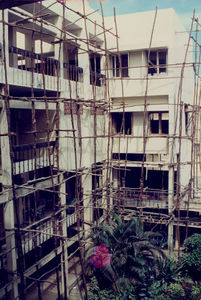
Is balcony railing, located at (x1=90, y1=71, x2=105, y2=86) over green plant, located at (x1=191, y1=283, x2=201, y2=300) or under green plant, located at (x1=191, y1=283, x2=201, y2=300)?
over

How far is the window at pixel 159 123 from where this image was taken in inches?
492

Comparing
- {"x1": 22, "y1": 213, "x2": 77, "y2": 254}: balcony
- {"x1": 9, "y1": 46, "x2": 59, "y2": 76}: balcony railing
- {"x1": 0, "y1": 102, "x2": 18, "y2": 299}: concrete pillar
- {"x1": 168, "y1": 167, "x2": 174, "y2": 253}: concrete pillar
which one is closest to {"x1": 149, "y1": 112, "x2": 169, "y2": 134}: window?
{"x1": 168, "y1": 167, "x2": 174, "y2": 253}: concrete pillar

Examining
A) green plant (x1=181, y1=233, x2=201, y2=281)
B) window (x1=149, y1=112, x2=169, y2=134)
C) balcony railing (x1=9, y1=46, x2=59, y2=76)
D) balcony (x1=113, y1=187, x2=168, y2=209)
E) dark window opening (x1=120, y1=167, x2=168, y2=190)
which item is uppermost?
balcony railing (x1=9, y1=46, x2=59, y2=76)

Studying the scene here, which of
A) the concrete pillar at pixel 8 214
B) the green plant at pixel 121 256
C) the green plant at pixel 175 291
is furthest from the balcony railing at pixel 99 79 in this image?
the green plant at pixel 175 291

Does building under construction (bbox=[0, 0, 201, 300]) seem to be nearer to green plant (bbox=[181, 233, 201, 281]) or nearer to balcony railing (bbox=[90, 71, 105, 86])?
balcony railing (bbox=[90, 71, 105, 86])

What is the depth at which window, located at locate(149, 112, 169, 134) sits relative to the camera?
12.5m

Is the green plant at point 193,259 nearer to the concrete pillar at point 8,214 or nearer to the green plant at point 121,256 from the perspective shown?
the green plant at point 121,256

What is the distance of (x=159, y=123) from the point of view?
12570mm

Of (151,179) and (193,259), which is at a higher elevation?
(151,179)

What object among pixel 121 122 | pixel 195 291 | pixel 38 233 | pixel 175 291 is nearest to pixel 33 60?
pixel 38 233

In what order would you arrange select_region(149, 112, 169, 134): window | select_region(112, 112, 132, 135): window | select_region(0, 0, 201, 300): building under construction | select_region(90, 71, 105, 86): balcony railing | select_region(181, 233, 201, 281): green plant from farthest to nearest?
select_region(112, 112, 132, 135): window
select_region(149, 112, 169, 134): window
select_region(90, 71, 105, 86): balcony railing
select_region(0, 0, 201, 300): building under construction
select_region(181, 233, 201, 281): green plant

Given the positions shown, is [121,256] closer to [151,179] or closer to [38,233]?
[38,233]

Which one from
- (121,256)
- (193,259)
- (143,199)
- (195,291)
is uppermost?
(143,199)

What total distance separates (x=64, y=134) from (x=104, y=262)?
4.19 metres
